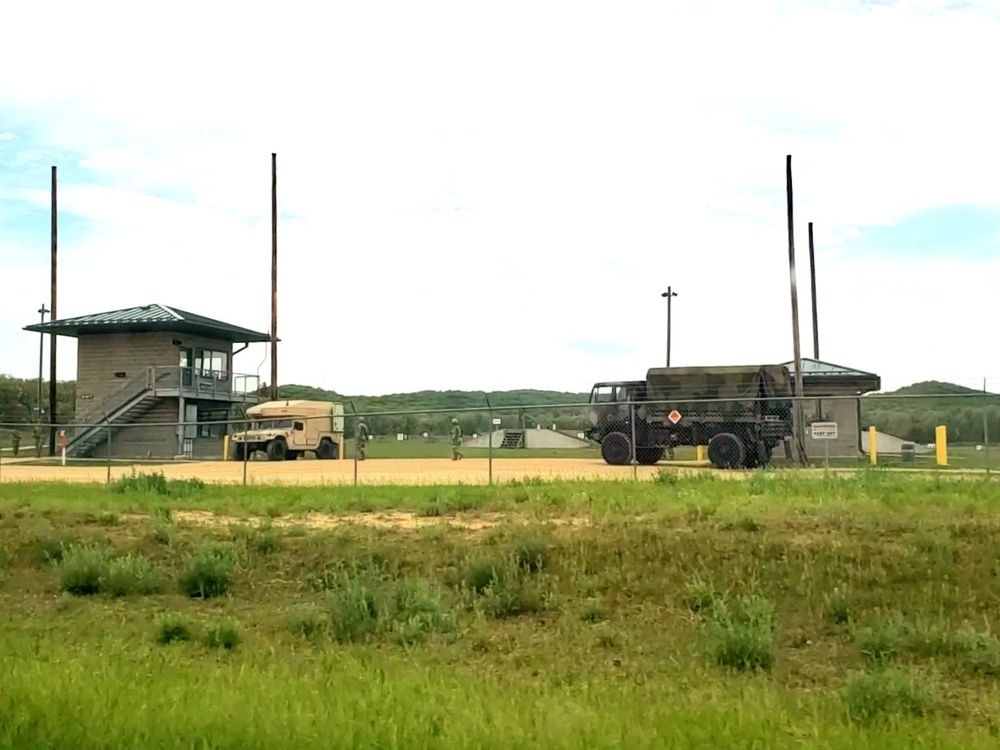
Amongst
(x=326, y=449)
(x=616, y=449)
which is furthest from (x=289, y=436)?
(x=616, y=449)

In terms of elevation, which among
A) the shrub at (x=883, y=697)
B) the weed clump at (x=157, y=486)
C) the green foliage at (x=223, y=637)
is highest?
the weed clump at (x=157, y=486)

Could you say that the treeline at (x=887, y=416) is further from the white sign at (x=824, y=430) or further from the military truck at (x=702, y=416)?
the military truck at (x=702, y=416)

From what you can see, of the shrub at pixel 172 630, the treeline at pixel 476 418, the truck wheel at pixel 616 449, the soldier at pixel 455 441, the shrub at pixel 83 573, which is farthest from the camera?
the soldier at pixel 455 441

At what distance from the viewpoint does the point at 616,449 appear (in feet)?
104

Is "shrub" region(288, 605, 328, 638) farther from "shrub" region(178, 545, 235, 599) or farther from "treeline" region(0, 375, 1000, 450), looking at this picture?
"treeline" region(0, 375, 1000, 450)

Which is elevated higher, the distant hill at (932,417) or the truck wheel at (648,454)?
the distant hill at (932,417)

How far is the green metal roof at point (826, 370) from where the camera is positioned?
152 feet

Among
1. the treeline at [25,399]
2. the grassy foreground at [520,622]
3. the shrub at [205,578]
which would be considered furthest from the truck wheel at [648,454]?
the treeline at [25,399]

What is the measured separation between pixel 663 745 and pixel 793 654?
354 cm

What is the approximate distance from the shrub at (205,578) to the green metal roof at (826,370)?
36102mm

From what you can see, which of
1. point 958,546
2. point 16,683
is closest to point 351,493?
point 958,546

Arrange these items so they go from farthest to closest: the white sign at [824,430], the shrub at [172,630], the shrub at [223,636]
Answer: the white sign at [824,430]
the shrub at [172,630]
the shrub at [223,636]

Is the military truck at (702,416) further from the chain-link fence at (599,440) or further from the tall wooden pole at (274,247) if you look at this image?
the tall wooden pole at (274,247)

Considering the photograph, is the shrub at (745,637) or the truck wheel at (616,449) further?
the truck wheel at (616,449)
